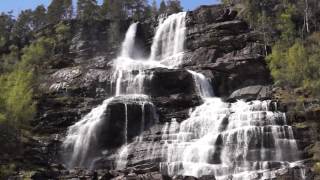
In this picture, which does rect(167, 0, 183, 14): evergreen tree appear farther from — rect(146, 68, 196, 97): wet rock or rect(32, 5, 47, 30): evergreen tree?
rect(146, 68, 196, 97): wet rock

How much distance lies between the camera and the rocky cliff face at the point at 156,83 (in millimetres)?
51750

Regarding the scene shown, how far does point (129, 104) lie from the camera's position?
54781mm

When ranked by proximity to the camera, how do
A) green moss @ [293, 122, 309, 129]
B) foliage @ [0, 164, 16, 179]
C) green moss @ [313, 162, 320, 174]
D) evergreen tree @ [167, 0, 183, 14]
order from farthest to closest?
evergreen tree @ [167, 0, 183, 14]
green moss @ [293, 122, 309, 129]
foliage @ [0, 164, 16, 179]
green moss @ [313, 162, 320, 174]

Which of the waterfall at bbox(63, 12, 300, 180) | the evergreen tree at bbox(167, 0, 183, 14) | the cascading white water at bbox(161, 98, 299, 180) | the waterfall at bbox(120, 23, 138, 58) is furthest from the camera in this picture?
the evergreen tree at bbox(167, 0, 183, 14)

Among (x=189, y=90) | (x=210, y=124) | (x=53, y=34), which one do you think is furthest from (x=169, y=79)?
(x=53, y=34)

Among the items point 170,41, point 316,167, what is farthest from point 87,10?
point 316,167

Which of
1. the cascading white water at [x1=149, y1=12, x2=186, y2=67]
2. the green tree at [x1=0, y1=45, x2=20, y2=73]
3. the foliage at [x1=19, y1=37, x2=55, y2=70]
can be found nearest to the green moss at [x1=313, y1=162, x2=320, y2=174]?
the cascading white water at [x1=149, y1=12, x2=186, y2=67]

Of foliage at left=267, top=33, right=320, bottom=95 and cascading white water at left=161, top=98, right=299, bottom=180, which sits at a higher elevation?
foliage at left=267, top=33, right=320, bottom=95

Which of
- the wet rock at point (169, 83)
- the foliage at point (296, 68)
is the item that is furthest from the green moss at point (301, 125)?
the wet rock at point (169, 83)

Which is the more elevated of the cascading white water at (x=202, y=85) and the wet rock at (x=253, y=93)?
the cascading white water at (x=202, y=85)

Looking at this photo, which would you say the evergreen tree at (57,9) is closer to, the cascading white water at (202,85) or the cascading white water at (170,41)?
the cascading white water at (170,41)

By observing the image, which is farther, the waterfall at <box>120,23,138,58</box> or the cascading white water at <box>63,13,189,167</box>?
the waterfall at <box>120,23,138,58</box>

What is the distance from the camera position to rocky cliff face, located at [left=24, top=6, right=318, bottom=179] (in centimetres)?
5175

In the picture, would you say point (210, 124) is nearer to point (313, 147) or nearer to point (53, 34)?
point (313, 147)
